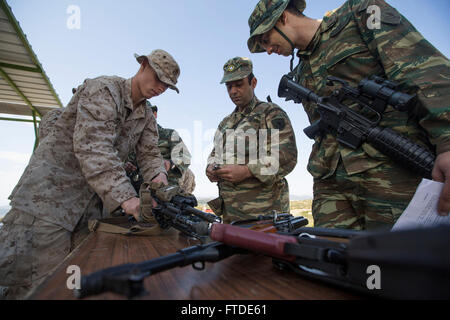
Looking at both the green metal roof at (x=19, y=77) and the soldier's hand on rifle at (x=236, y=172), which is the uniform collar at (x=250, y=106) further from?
the green metal roof at (x=19, y=77)

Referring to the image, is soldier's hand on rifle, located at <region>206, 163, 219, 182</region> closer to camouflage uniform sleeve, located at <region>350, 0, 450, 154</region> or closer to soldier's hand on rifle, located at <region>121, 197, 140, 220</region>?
soldier's hand on rifle, located at <region>121, 197, 140, 220</region>

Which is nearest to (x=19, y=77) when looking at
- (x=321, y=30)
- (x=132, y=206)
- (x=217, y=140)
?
(x=217, y=140)

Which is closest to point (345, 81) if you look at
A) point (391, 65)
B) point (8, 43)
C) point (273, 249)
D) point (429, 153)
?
point (391, 65)

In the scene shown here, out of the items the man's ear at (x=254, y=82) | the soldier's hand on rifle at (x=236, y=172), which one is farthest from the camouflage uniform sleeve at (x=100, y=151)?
the man's ear at (x=254, y=82)

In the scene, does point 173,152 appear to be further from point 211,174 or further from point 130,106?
point 130,106

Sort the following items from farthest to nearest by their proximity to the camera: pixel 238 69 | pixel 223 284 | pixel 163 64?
pixel 238 69
pixel 163 64
pixel 223 284

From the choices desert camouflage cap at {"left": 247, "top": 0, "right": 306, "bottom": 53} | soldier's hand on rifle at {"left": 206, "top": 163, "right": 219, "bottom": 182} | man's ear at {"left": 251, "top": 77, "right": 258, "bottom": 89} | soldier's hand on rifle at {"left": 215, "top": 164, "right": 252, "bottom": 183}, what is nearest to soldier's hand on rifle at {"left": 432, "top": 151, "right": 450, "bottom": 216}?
desert camouflage cap at {"left": 247, "top": 0, "right": 306, "bottom": 53}

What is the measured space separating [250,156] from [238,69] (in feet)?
4.07

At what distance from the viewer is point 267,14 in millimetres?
1932

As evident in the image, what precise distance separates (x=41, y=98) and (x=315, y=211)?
6574mm

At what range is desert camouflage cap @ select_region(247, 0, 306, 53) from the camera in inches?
73.2

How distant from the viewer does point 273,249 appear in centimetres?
59

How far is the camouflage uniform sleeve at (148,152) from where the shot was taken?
98.9 inches
